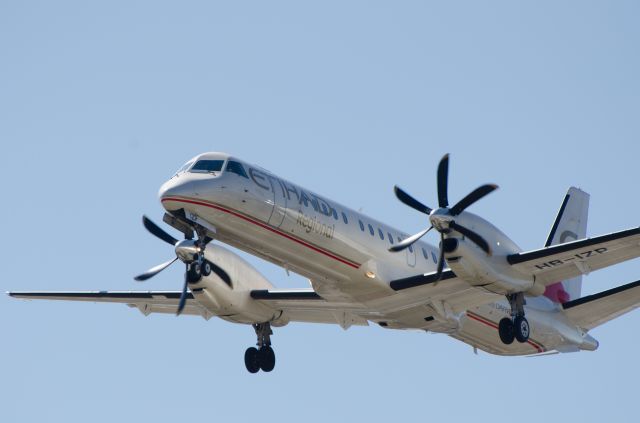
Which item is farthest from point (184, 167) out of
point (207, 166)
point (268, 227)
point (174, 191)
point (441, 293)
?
point (441, 293)

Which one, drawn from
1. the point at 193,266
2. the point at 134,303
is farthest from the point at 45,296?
the point at 193,266

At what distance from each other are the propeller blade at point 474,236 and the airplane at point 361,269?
3 cm

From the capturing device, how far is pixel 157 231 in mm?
32250

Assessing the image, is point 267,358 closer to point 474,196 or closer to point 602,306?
point 474,196

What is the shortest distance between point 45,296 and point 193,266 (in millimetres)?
7878

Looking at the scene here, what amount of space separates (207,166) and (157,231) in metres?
4.26

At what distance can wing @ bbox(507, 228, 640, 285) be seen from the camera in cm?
2859

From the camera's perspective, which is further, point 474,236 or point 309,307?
point 309,307

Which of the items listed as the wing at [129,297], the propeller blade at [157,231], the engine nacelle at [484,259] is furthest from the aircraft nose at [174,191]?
the wing at [129,297]

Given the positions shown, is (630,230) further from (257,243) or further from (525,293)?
(257,243)

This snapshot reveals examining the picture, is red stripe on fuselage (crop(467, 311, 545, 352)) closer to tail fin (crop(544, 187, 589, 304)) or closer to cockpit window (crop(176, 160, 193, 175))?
tail fin (crop(544, 187, 589, 304))

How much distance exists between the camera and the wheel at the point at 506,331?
102ft

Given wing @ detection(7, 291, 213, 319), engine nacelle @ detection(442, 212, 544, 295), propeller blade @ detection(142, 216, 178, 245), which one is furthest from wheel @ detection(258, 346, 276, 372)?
engine nacelle @ detection(442, 212, 544, 295)

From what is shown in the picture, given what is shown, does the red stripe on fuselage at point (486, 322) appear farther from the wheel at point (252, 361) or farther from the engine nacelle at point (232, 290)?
the wheel at point (252, 361)
